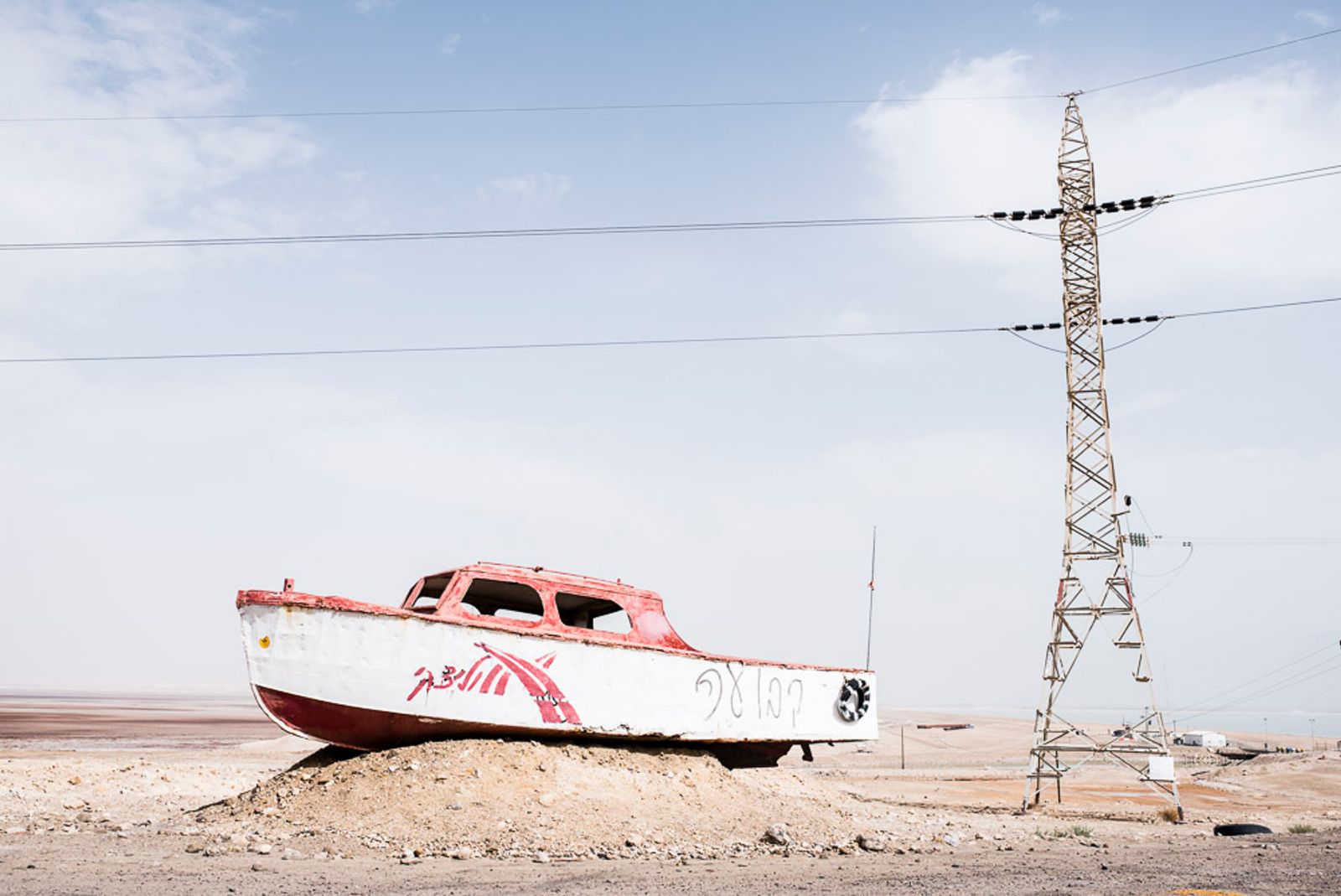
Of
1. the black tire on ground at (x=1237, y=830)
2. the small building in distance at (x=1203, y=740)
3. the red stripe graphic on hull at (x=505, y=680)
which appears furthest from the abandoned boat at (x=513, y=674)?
the small building in distance at (x=1203, y=740)

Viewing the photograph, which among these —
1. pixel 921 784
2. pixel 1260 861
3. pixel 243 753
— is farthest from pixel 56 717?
pixel 1260 861

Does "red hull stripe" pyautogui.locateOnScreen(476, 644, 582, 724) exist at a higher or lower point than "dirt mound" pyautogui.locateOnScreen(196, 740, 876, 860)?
higher

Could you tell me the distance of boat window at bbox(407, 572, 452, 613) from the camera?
1500cm

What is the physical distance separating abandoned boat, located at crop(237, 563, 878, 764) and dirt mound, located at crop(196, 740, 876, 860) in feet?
1.54

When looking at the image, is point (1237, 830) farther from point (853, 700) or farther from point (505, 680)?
point (505, 680)

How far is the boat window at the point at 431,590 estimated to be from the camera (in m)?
15.0

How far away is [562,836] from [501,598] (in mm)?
4599

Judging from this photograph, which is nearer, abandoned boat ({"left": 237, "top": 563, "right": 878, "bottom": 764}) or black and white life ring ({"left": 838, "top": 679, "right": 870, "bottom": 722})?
abandoned boat ({"left": 237, "top": 563, "right": 878, "bottom": 764})

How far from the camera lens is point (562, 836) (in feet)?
39.8

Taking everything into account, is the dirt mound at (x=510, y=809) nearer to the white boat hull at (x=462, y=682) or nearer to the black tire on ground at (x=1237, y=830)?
the white boat hull at (x=462, y=682)

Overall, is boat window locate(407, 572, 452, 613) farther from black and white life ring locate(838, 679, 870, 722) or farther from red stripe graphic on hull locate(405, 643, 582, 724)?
black and white life ring locate(838, 679, 870, 722)

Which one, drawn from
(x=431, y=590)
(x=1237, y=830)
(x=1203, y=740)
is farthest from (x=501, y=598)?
(x=1203, y=740)

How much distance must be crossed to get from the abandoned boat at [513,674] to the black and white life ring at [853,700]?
15 centimetres

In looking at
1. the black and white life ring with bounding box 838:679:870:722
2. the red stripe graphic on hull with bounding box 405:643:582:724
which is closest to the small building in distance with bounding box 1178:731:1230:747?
the black and white life ring with bounding box 838:679:870:722
